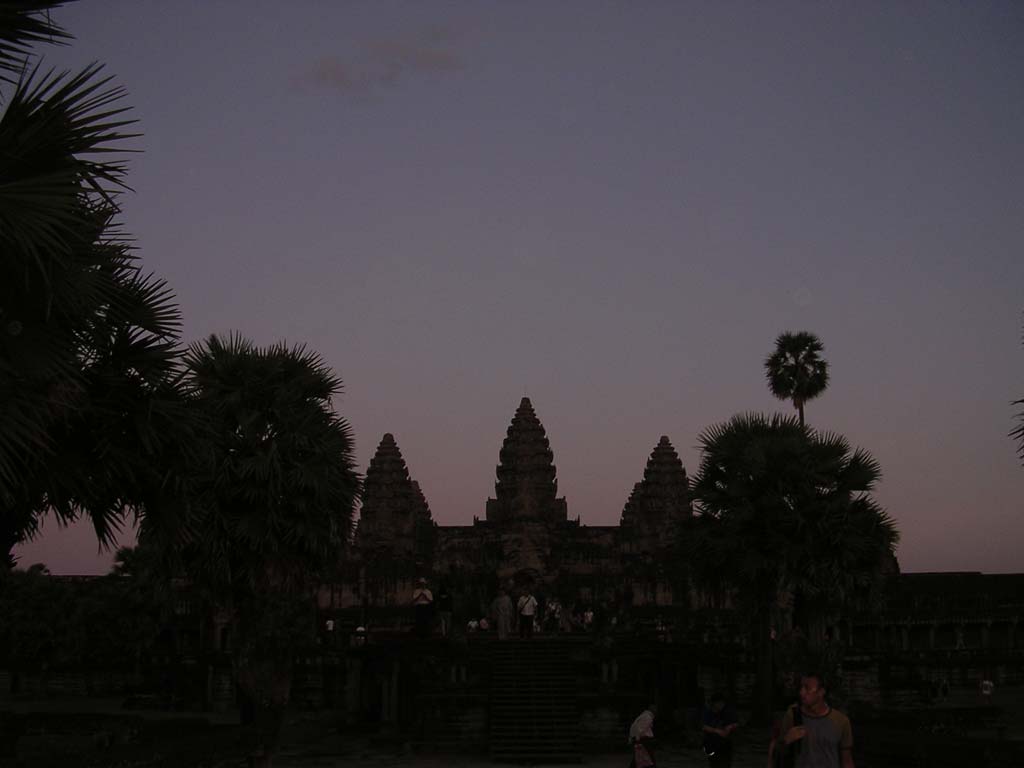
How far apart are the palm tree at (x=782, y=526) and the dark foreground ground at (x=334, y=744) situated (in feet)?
11.0

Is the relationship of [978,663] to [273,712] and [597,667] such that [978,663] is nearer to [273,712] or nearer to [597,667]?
[597,667]

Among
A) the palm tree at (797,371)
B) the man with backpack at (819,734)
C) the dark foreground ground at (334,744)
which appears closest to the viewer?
the man with backpack at (819,734)

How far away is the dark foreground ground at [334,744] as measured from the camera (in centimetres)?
1659

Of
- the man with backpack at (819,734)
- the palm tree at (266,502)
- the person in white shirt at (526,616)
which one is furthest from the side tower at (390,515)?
the man with backpack at (819,734)

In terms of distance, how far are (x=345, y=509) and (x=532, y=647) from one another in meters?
8.77

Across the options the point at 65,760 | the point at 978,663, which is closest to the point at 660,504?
the point at 978,663

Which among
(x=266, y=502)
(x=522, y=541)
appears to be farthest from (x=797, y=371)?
(x=266, y=502)

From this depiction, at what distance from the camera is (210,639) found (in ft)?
187

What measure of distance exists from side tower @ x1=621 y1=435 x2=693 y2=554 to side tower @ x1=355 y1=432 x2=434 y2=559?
1274 cm

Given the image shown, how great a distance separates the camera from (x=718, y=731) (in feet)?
53.7

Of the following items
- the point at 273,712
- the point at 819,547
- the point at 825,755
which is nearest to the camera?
the point at 825,755

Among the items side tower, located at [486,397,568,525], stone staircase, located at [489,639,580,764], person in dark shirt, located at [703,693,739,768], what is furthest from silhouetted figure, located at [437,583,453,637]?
side tower, located at [486,397,568,525]

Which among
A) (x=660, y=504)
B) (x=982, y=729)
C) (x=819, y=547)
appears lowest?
(x=982, y=729)

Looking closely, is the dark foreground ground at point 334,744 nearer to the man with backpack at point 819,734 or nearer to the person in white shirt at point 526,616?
the person in white shirt at point 526,616
